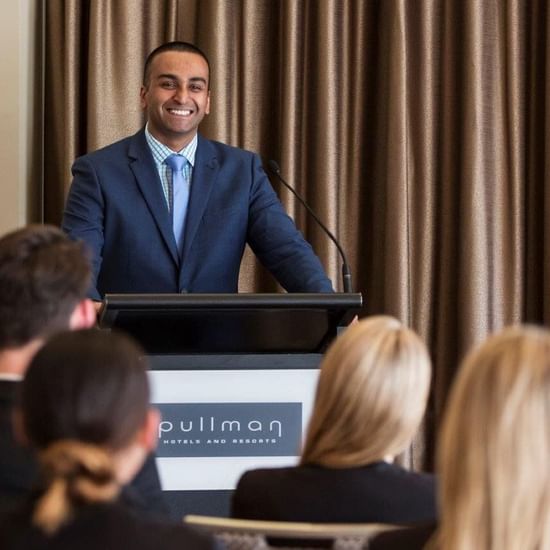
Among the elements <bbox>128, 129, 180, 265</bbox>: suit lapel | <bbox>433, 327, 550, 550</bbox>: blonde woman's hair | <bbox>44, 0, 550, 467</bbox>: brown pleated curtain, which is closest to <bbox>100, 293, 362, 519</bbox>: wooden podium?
<bbox>128, 129, 180, 265</bbox>: suit lapel

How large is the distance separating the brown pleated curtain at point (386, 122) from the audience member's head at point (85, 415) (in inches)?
128

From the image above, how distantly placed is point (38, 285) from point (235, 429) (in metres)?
1.07

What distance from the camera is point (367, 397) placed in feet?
6.06

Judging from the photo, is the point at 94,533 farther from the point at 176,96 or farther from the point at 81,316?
the point at 176,96

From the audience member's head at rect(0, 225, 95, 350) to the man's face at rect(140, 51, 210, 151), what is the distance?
1928mm

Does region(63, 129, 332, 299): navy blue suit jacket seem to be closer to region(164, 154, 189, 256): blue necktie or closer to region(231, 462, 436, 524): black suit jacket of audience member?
region(164, 154, 189, 256): blue necktie

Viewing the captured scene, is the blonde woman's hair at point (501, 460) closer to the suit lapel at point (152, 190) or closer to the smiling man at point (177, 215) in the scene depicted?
the smiling man at point (177, 215)

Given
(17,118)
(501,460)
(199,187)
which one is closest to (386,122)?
(199,187)

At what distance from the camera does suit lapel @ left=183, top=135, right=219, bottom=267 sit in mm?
3855

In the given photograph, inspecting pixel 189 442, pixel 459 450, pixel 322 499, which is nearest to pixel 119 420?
pixel 459 450

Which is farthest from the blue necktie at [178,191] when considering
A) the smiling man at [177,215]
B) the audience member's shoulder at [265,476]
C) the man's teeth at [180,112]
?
the audience member's shoulder at [265,476]

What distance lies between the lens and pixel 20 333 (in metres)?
2.02

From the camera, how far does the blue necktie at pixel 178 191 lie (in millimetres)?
3923

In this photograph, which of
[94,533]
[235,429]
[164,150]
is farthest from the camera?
[164,150]
